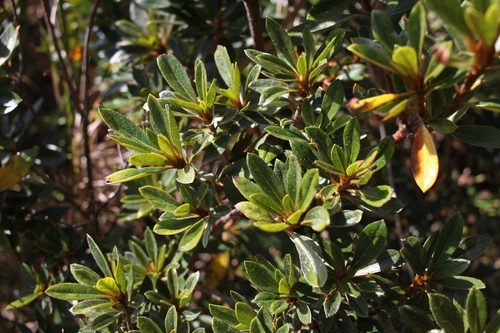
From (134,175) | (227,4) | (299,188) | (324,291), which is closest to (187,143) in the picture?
(134,175)

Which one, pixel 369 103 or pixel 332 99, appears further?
pixel 332 99

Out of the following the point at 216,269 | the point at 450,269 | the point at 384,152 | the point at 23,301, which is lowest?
the point at 216,269

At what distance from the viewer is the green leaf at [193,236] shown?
88 cm

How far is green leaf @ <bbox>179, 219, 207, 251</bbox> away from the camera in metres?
0.88

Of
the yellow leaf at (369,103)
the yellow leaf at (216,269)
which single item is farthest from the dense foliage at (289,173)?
the yellow leaf at (216,269)

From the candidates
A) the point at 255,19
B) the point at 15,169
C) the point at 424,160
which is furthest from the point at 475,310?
the point at 15,169

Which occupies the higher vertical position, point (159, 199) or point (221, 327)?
point (159, 199)

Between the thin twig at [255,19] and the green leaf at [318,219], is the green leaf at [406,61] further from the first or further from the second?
the thin twig at [255,19]

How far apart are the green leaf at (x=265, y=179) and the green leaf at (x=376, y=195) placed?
A: 0.15 meters

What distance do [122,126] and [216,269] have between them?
870 millimetres

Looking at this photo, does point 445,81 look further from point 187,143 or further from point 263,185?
point 187,143

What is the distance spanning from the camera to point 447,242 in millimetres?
871

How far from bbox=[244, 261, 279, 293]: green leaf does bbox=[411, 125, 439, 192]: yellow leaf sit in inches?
13.8

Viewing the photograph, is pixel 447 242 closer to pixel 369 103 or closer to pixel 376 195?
pixel 376 195
